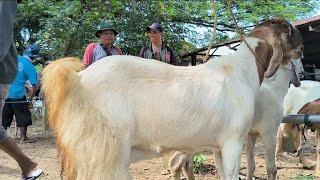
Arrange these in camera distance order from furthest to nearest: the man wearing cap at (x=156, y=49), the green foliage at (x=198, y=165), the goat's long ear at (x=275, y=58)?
the green foliage at (x=198, y=165) < the man wearing cap at (x=156, y=49) < the goat's long ear at (x=275, y=58)

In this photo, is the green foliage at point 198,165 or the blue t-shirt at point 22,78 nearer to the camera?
the green foliage at point 198,165

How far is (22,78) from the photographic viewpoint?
9.38m

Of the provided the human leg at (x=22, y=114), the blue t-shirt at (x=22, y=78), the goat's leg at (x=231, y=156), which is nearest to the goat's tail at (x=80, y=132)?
the goat's leg at (x=231, y=156)

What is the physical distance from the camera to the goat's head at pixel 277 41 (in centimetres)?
437

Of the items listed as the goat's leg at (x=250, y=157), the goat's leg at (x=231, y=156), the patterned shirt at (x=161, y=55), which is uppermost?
the patterned shirt at (x=161, y=55)

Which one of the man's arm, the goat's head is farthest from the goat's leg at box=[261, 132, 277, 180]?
the man's arm

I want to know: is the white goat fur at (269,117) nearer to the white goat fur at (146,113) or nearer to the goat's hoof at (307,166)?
the white goat fur at (146,113)

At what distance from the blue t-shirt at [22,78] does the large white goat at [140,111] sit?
592 centimetres

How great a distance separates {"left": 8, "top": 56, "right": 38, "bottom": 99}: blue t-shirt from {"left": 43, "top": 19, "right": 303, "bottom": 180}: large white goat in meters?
5.92

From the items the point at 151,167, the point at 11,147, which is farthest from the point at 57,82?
the point at 151,167

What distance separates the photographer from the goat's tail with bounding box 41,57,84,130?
343cm

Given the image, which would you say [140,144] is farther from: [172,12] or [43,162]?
[172,12]

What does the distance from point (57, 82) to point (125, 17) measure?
7.60 metres

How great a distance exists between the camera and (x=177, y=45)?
37.9ft
